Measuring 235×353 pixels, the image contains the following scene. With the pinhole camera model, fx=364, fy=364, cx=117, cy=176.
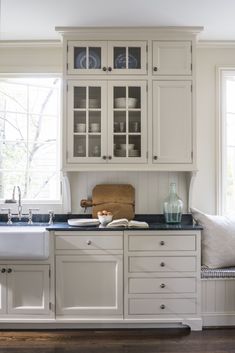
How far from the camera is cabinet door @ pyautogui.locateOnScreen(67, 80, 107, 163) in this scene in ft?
10.4

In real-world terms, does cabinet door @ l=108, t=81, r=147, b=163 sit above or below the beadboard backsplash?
above

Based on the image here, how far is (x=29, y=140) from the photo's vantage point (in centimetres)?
361

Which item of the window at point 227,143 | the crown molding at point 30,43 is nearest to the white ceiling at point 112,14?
the crown molding at point 30,43

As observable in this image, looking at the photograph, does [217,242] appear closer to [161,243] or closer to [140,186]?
[161,243]

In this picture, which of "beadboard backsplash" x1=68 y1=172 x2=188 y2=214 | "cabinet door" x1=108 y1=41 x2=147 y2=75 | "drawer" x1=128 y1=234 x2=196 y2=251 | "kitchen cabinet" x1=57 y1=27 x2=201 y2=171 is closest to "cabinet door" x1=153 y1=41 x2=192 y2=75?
"kitchen cabinet" x1=57 y1=27 x2=201 y2=171

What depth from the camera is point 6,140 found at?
3600 millimetres

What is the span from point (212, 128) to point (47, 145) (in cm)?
163

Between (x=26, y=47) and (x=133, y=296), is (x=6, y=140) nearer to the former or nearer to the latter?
(x=26, y=47)

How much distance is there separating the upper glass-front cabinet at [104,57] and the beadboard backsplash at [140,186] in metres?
0.95

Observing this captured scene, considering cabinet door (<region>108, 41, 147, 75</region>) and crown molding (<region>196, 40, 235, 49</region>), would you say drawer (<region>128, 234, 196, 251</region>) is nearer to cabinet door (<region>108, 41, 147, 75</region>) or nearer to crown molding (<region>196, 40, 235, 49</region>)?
cabinet door (<region>108, 41, 147, 75</region>)

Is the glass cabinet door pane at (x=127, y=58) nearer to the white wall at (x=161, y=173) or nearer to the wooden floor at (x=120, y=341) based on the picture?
the white wall at (x=161, y=173)

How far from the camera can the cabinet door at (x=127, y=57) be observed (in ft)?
10.4

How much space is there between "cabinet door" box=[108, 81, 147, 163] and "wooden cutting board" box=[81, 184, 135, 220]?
13.5 inches

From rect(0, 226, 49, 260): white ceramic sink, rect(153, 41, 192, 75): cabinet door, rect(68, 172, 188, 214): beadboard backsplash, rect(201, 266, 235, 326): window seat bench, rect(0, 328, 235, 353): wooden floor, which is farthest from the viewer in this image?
rect(68, 172, 188, 214): beadboard backsplash
